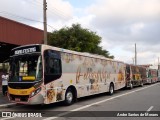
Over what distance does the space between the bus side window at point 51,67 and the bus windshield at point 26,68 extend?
1.08 feet

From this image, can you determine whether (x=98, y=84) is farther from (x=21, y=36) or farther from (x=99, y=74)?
(x=21, y=36)

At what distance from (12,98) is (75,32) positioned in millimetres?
19872

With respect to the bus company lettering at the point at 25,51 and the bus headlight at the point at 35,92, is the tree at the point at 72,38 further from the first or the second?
the bus headlight at the point at 35,92

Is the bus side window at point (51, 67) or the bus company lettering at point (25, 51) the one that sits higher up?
the bus company lettering at point (25, 51)

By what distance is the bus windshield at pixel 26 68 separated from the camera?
13047 mm

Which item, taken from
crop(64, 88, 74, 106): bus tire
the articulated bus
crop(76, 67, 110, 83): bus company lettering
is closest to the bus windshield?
the articulated bus

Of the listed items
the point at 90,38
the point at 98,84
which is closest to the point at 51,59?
the point at 98,84

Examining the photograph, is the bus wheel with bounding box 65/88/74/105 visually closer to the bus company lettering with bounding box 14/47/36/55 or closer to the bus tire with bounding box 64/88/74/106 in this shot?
the bus tire with bounding box 64/88/74/106

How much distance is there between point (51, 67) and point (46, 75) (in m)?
0.63

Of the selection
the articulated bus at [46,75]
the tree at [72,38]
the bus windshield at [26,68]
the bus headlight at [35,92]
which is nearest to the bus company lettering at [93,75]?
the articulated bus at [46,75]

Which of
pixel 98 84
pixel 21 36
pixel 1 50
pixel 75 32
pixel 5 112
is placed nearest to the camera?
pixel 5 112

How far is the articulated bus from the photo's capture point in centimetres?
1291

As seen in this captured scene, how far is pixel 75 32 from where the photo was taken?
32625 mm

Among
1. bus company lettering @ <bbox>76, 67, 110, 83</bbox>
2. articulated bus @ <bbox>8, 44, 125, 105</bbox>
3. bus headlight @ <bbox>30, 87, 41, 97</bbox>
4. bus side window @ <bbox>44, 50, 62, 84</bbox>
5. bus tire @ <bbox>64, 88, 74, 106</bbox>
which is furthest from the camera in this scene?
bus company lettering @ <bbox>76, 67, 110, 83</bbox>
